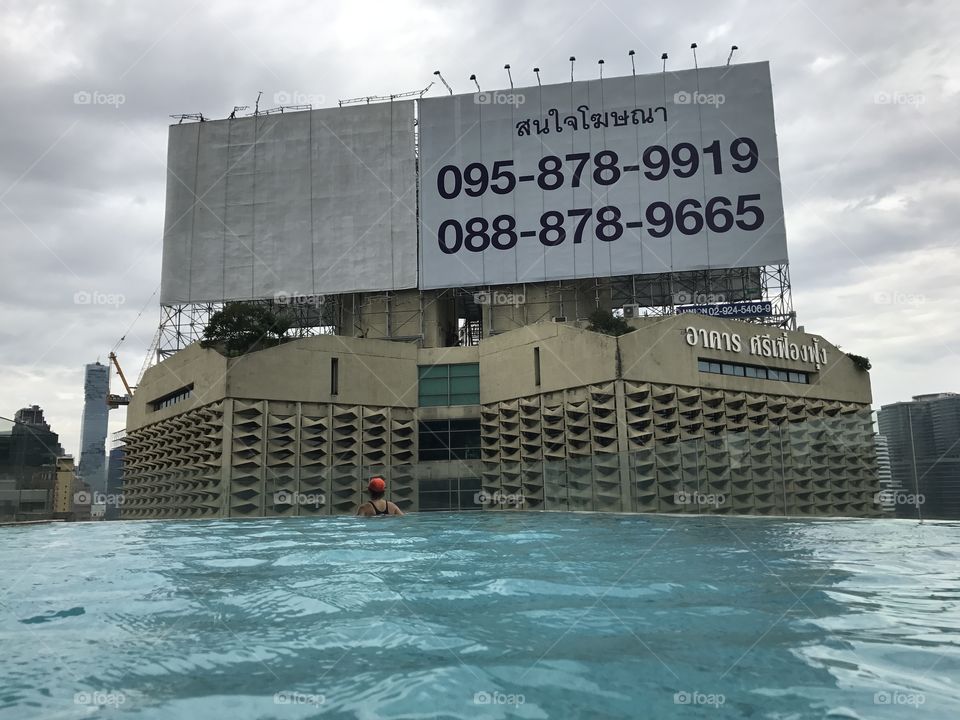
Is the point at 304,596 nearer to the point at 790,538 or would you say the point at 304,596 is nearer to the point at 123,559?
the point at 123,559

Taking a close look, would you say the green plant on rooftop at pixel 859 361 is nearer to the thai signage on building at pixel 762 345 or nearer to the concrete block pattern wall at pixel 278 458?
the thai signage on building at pixel 762 345

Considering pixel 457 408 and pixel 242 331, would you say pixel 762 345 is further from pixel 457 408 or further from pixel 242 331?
pixel 242 331

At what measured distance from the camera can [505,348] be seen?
4419cm

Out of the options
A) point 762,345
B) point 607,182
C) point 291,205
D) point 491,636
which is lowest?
point 491,636

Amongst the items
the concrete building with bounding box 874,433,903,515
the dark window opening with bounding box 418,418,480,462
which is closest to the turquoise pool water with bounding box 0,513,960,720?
the concrete building with bounding box 874,433,903,515

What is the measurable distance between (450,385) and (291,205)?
64.0 feet

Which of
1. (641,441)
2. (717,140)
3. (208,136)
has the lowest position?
(641,441)

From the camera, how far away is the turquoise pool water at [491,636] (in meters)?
4.83

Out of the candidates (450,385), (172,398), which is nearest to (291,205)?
(172,398)

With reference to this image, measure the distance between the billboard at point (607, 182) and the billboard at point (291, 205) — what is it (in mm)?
2614

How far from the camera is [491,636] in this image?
646cm

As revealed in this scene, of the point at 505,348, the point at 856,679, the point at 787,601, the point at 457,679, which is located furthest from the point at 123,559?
the point at 505,348

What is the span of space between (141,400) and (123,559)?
4396cm

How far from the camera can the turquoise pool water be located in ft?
15.8
